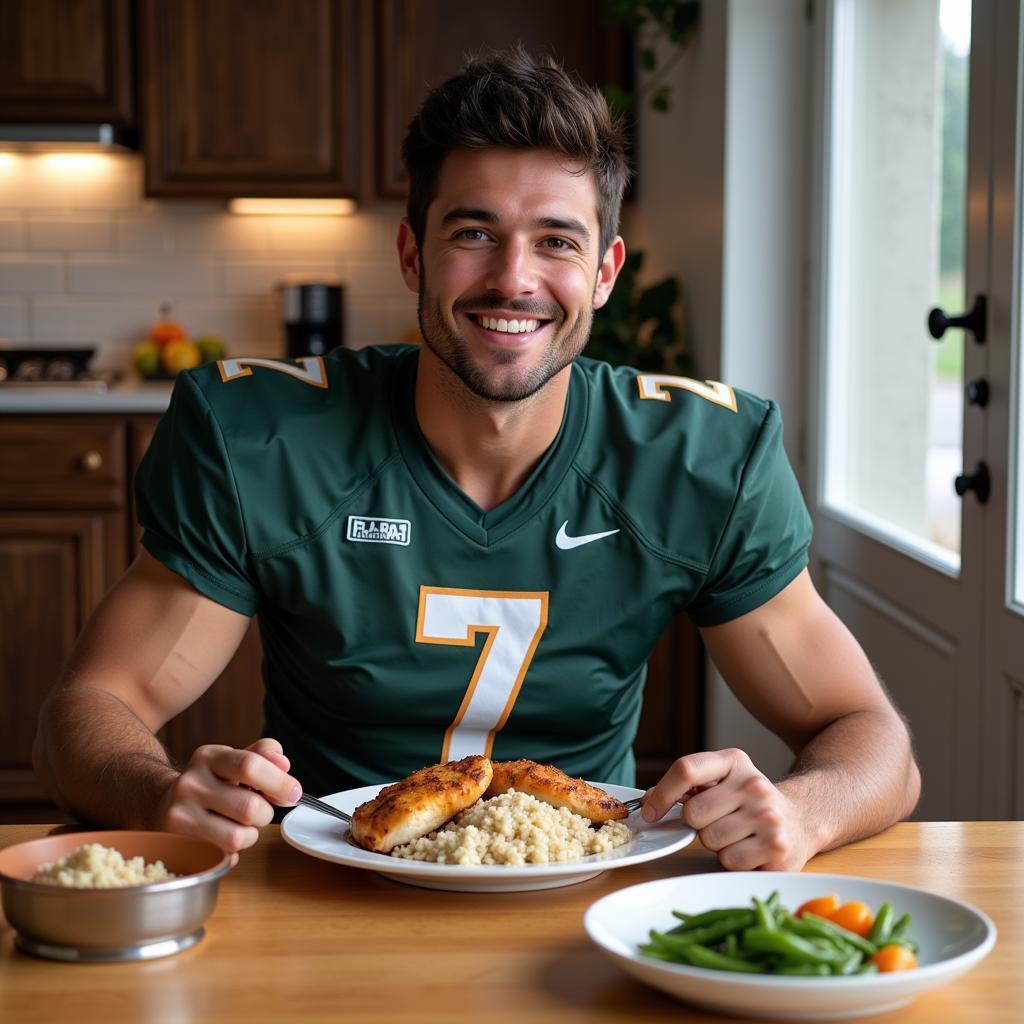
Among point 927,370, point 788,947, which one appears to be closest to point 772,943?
point 788,947

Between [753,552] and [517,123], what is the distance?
1.80 ft

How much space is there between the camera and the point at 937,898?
1015 millimetres

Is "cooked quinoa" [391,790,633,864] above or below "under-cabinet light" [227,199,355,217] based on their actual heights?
below

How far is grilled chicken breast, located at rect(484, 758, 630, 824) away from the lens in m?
1.20

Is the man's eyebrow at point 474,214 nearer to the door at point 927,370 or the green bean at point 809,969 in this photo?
the door at point 927,370

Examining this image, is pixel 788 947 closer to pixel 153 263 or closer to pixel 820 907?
pixel 820 907

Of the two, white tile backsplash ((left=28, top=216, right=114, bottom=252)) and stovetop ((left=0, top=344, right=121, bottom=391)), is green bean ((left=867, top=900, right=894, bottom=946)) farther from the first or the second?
white tile backsplash ((left=28, top=216, right=114, bottom=252))

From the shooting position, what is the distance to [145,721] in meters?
1.57

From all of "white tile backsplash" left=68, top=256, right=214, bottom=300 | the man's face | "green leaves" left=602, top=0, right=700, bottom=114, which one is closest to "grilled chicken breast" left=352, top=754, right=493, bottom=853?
the man's face

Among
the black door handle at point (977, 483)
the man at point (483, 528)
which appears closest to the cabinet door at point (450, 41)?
the black door handle at point (977, 483)

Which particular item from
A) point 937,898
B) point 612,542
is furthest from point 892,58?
point 937,898

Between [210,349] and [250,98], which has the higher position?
[250,98]

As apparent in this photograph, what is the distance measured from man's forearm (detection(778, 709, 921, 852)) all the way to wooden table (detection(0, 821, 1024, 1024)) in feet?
0.21

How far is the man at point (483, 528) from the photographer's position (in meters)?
1.61
